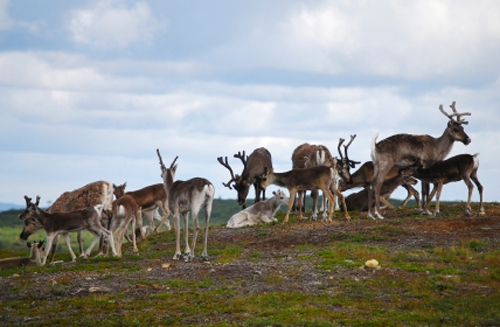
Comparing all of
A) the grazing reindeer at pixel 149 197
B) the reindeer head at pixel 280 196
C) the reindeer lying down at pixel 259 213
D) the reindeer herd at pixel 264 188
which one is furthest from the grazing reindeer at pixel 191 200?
the reindeer head at pixel 280 196

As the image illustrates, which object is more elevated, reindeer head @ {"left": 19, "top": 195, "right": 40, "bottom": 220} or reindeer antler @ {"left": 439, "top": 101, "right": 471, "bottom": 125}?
reindeer antler @ {"left": 439, "top": 101, "right": 471, "bottom": 125}

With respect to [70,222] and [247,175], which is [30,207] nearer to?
[70,222]

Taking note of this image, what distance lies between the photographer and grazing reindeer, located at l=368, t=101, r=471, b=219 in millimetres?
22547

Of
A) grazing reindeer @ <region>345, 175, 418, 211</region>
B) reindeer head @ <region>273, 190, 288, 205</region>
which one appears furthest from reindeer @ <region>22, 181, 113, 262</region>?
grazing reindeer @ <region>345, 175, 418, 211</region>

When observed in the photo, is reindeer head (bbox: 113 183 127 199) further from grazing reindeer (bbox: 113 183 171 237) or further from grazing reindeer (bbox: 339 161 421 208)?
grazing reindeer (bbox: 339 161 421 208)

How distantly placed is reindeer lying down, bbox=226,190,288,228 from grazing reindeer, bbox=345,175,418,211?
8.95 ft

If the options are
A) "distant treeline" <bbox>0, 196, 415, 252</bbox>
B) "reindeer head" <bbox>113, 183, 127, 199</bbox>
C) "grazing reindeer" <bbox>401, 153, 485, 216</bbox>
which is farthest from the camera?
"distant treeline" <bbox>0, 196, 415, 252</bbox>

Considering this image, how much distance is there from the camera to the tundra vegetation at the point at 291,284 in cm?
1175

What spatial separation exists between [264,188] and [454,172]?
6.17 meters

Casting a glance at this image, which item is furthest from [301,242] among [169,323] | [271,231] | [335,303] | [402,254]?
[169,323]

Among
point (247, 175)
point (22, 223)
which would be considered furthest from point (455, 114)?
point (22, 223)

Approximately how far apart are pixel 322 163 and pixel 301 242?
604cm

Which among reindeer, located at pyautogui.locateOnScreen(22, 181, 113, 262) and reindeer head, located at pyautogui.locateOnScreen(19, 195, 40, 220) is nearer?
reindeer head, located at pyautogui.locateOnScreen(19, 195, 40, 220)

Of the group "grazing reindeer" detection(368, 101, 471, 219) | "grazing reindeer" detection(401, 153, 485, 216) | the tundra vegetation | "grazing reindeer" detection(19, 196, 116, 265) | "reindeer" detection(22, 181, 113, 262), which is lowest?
the tundra vegetation
